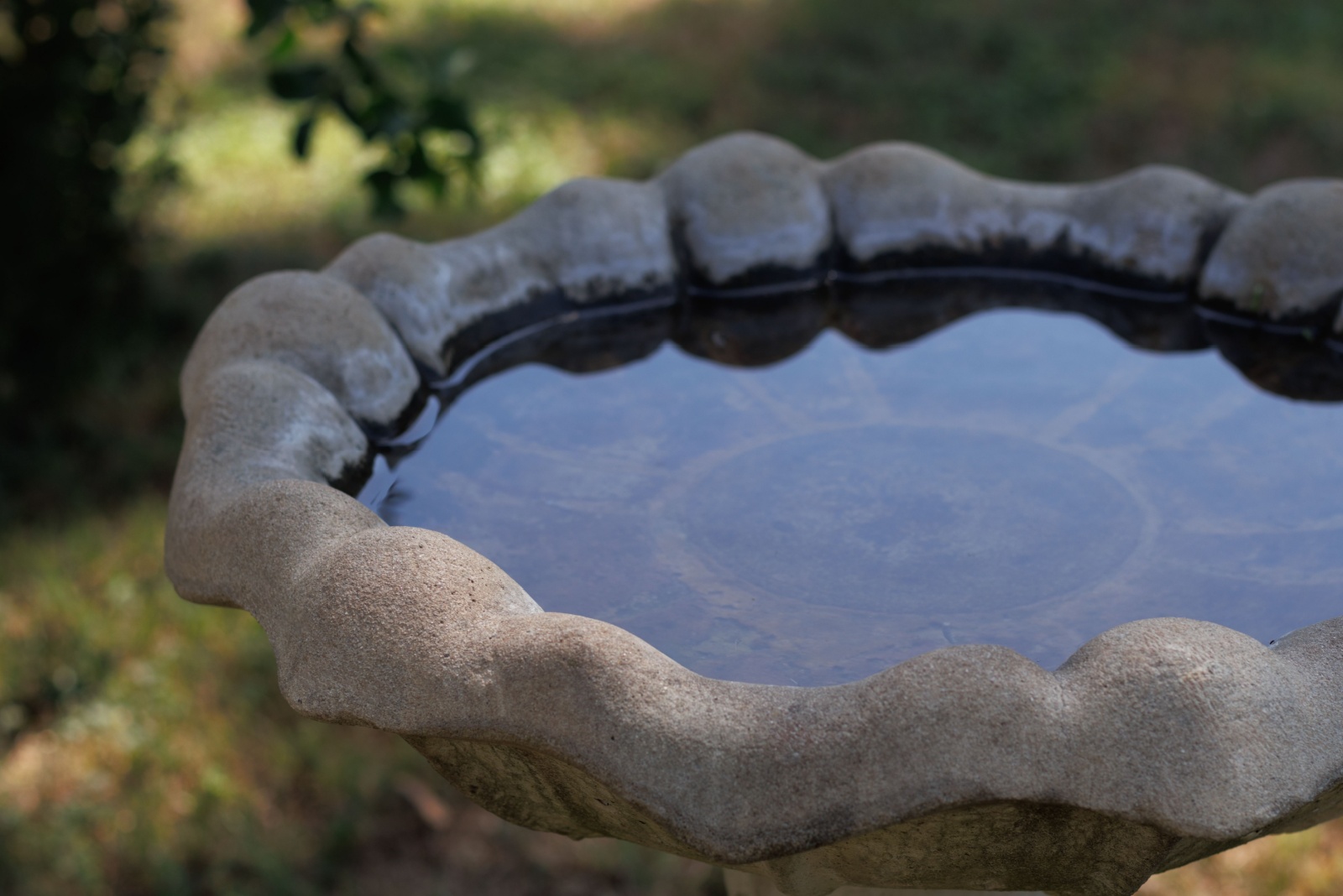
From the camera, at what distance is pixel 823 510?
1.60 meters

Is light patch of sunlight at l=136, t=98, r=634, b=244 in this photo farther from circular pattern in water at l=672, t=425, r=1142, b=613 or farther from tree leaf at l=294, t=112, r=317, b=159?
circular pattern in water at l=672, t=425, r=1142, b=613

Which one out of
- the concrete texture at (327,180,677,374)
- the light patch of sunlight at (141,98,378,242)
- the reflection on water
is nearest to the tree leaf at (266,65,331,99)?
the concrete texture at (327,180,677,374)

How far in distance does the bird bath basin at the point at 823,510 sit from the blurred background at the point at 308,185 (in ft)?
2.48

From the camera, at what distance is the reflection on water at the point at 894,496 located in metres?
1.40

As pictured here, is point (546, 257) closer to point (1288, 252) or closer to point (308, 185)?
point (1288, 252)

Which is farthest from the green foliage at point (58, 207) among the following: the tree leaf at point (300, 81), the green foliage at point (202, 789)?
the tree leaf at point (300, 81)

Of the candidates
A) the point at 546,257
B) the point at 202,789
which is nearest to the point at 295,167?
the point at 202,789

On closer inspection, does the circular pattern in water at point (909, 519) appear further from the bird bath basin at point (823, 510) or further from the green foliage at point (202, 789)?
the green foliage at point (202, 789)

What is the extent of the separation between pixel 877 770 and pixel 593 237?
1.26 meters

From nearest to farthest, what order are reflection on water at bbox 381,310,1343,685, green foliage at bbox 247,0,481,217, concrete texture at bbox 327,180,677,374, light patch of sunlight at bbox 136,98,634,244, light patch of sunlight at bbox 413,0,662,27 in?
reflection on water at bbox 381,310,1343,685, concrete texture at bbox 327,180,677,374, green foliage at bbox 247,0,481,217, light patch of sunlight at bbox 136,98,634,244, light patch of sunlight at bbox 413,0,662,27

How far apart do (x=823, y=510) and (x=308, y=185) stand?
13.5 feet

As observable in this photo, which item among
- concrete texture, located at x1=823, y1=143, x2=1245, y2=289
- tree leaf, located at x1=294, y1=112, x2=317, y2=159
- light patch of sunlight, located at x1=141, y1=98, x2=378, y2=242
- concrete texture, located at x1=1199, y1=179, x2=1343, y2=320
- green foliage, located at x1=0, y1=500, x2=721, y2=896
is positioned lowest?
green foliage, located at x1=0, y1=500, x2=721, y2=896

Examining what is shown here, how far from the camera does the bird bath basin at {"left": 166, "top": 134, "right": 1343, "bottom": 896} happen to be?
1.02m

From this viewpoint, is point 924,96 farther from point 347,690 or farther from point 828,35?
point 347,690
